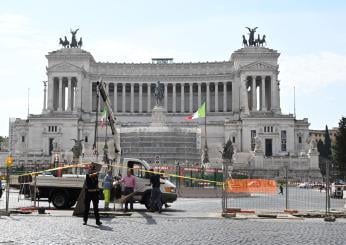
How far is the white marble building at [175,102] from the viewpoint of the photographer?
111 m

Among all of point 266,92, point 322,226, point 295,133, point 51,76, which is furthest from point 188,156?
point 322,226

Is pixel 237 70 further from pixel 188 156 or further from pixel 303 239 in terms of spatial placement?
pixel 303 239

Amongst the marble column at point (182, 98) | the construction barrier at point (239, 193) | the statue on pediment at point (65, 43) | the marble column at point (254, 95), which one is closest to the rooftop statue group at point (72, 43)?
the statue on pediment at point (65, 43)

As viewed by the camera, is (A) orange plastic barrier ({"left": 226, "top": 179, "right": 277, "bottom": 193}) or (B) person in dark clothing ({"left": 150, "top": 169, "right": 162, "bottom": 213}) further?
(A) orange plastic barrier ({"left": 226, "top": 179, "right": 277, "bottom": 193})

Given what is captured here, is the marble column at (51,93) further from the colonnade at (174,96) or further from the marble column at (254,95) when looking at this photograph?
the marble column at (254,95)

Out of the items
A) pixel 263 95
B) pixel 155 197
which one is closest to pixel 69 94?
pixel 263 95

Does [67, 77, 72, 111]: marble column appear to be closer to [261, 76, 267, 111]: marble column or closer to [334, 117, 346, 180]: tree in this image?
[261, 76, 267, 111]: marble column

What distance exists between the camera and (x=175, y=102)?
433ft

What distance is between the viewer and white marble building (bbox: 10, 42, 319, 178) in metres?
111

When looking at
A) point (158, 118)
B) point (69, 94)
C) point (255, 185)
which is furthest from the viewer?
point (69, 94)

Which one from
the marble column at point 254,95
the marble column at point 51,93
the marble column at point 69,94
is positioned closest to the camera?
the marble column at point 254,95

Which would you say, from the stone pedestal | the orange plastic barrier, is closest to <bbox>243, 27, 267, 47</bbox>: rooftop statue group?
the stone pedestal

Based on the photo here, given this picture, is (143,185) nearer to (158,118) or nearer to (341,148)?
(341,148)

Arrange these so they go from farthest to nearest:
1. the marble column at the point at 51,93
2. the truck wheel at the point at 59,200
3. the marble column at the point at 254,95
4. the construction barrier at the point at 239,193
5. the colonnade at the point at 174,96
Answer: the colonnade at the point at 174,96 < the marble column at the point at 51,93 < the marble column at the point at 254,95 < the construction barrier at the point at 239,193 < the truck wheel at the point at 59,200
